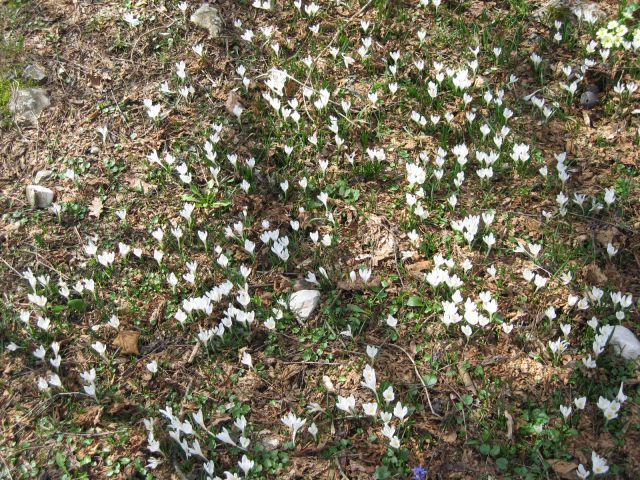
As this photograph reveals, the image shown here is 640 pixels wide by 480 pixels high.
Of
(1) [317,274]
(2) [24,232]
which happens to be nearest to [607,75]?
(1) [317,274]

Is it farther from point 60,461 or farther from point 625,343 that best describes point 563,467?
point 60,461

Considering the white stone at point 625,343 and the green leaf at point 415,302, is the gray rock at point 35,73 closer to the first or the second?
the green leaf at point 415,302

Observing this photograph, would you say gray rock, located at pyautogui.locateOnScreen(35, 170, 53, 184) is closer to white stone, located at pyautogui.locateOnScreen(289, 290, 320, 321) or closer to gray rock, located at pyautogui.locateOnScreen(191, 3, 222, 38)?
gray rock, located at pyautogui.locateOnScreen(191, 3, 222, 38)

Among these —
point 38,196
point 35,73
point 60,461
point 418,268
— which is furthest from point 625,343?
point 35,73

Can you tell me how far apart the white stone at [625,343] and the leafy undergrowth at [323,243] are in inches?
2.7

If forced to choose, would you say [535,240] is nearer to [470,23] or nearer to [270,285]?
[270,285]

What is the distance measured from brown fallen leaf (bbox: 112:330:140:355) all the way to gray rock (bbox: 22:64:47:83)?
303 centimetres

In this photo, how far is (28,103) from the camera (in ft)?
18.1

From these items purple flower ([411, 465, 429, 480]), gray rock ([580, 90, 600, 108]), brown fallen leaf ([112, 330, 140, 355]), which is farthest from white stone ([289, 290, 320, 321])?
gray rock ([580, 90, 600, 108])

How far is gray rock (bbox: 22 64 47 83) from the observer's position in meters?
5.69

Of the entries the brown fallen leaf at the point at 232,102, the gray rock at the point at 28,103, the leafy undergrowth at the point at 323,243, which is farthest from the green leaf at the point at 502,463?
the gray rock at the point at 28,103

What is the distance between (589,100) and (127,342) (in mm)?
4231

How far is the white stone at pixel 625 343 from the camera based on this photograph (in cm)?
360

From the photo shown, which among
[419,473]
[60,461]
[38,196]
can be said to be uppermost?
[419,473]
